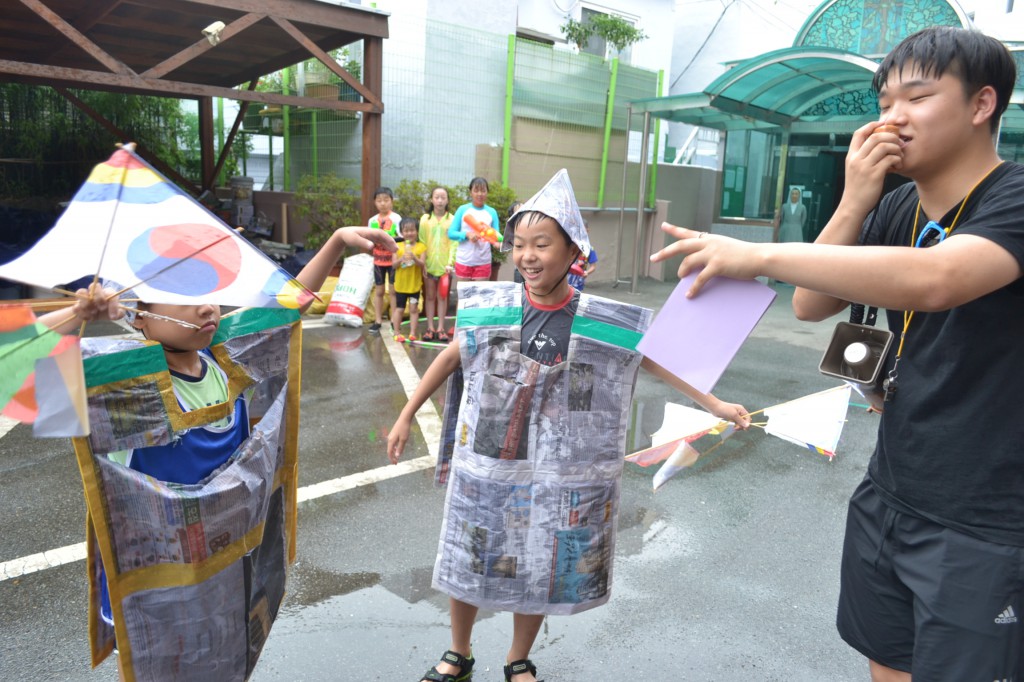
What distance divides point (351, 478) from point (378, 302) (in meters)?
4.70

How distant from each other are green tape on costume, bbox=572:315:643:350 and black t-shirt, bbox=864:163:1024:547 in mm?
901

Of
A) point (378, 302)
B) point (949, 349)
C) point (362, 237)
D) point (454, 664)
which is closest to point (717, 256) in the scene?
point (949, 349)

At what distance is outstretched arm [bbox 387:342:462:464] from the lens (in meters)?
2.51

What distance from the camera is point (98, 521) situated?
1.79 m

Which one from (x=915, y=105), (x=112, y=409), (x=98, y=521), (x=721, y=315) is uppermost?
(x=915, y=105)

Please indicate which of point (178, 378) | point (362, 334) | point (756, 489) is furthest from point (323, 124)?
point (178, 378)

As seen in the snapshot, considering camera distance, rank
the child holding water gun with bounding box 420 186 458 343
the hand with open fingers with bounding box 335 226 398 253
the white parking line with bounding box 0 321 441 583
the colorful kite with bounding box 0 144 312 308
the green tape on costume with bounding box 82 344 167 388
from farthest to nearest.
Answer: the child holding water gun with bounding box 420 186 458 343 < the white parking line with bounding box 0 321 441 583 < the hand with open fingers with bounding box 335 226 398 253 < the green tape on costume with bounding box 82 344 167 388 < the colorful kite with bounding box 0 144 312 308

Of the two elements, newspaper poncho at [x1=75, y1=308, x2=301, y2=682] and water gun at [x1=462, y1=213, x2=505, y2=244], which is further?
water gun at [x1=462, y1=213, x2=505, y2=244]

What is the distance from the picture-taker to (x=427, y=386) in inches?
101

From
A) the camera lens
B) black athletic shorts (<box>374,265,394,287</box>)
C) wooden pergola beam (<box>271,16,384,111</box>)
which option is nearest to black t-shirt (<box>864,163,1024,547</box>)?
the camera lens

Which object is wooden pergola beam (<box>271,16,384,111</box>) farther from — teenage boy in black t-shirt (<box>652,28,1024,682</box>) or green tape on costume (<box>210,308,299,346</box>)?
teenage boy in black t-shirt (<box>652,28,1024,682</box>)

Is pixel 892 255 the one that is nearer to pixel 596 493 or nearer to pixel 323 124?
pixel 596 493

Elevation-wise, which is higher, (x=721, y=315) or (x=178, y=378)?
(x=721, y=315)

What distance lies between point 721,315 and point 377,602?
7.12 feet
